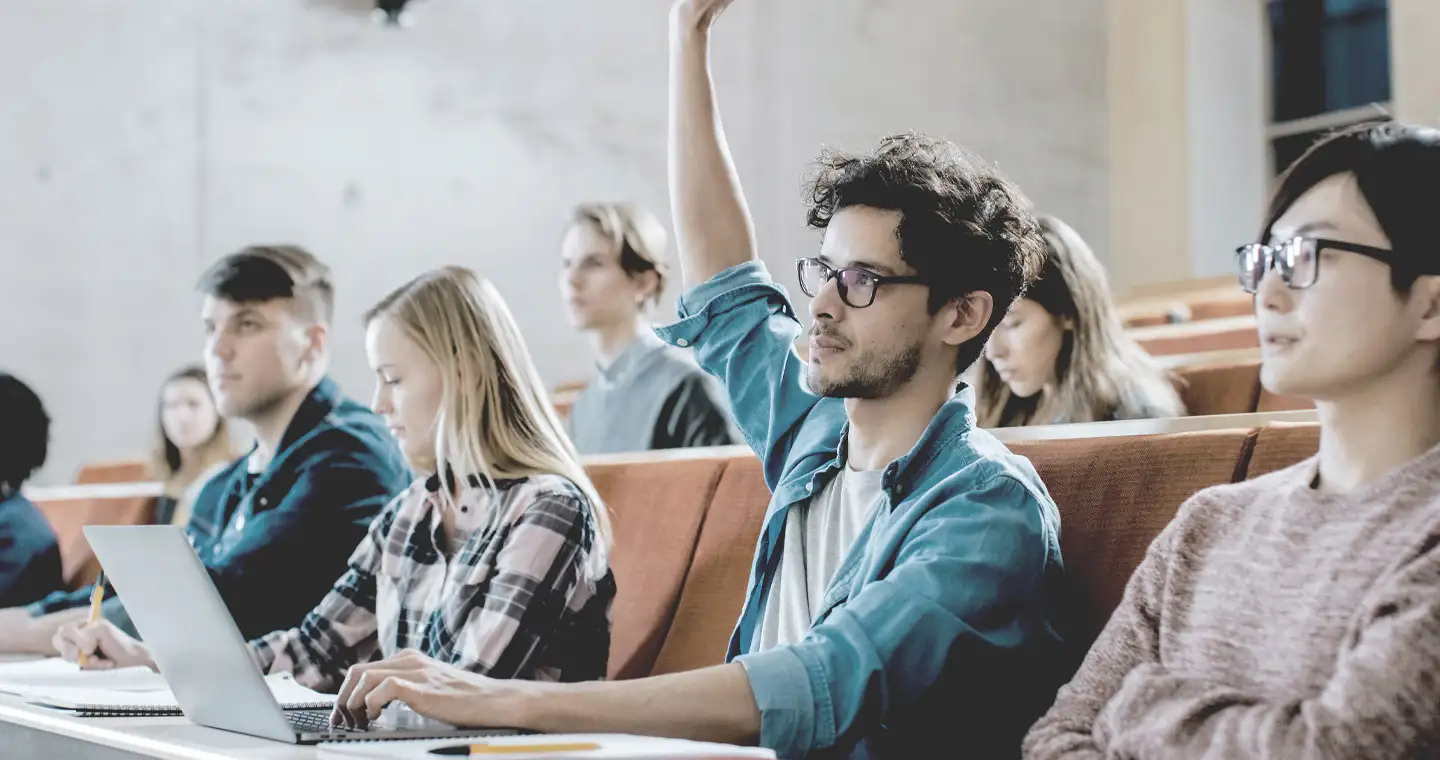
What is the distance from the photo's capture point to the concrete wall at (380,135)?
6.40 metres

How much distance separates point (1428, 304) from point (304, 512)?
5.77 feet

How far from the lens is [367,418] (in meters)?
2.68

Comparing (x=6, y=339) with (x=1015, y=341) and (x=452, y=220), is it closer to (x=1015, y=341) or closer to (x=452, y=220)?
(x=452, y=220)

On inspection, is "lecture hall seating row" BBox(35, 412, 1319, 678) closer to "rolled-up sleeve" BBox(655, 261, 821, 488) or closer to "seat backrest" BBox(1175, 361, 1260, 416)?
"rolled-up sleeve" BBox(655, 261, 821, 488)

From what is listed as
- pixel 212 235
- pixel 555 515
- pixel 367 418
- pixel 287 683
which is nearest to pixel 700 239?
pixel 555 515

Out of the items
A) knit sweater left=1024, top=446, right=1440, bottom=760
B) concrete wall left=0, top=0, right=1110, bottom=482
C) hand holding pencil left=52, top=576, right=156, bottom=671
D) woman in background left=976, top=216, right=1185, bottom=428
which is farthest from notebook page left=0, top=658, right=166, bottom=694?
concrete wall left=0, top=0, right=1110, bottom=482

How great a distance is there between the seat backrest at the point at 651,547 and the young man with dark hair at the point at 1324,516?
97 centimetres

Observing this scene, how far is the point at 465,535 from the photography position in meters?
2.10

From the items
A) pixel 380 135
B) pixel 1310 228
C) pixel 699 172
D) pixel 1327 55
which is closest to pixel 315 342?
pixel 699 172

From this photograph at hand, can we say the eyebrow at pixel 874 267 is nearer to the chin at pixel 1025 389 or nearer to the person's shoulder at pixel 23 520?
the chin at pixel 1025 389

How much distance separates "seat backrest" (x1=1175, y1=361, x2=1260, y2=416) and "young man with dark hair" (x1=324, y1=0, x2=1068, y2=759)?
3.66 ft

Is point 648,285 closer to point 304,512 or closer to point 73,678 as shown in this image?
point 304,512

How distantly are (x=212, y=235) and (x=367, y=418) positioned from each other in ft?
13.6

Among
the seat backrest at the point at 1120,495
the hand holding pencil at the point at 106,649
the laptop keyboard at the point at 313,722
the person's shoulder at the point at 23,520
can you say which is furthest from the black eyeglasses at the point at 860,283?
the person's shoulder at the point at 23,520
